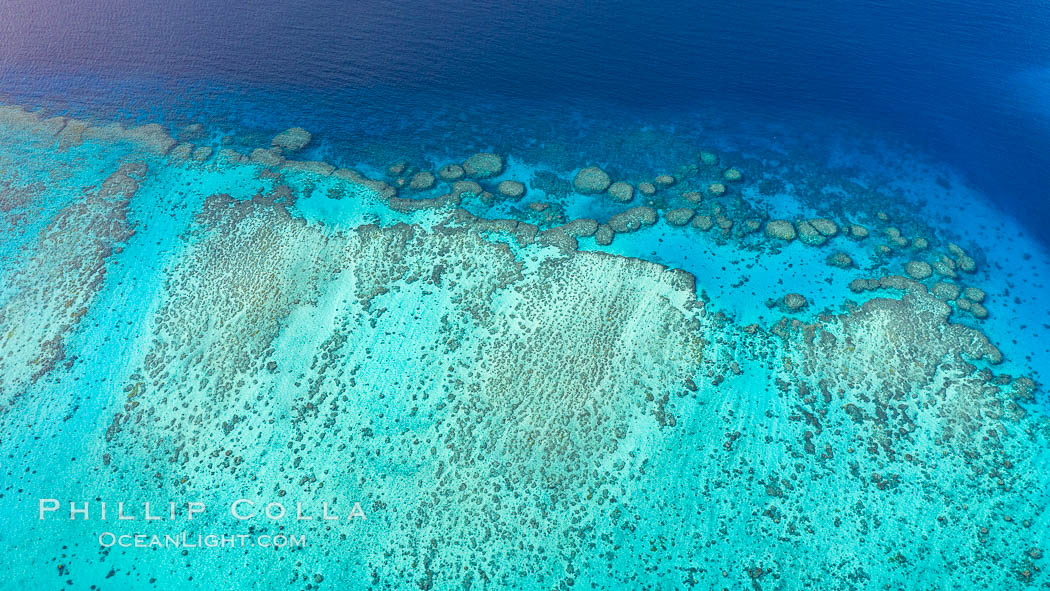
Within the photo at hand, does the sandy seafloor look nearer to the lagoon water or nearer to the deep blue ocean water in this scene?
the lagoon water

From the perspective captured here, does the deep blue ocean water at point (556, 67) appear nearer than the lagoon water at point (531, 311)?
No

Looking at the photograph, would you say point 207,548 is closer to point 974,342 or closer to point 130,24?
point 974,342

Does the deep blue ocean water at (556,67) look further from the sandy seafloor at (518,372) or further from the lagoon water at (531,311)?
the sandy seafloor at (518,372)

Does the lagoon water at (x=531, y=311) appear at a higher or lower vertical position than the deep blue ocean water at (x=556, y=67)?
lower

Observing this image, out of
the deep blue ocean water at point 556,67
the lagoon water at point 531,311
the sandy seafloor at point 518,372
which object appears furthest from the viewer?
the deep blue ocean water at point 556,67

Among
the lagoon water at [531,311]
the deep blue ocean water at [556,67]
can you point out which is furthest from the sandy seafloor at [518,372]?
the deep blue ocean water at [556,67]

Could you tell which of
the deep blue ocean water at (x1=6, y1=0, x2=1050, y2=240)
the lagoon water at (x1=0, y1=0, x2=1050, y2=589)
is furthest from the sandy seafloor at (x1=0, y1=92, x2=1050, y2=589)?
the deep blue ocean water at (x1=6, y1=0, x2=1050, y2=240)
